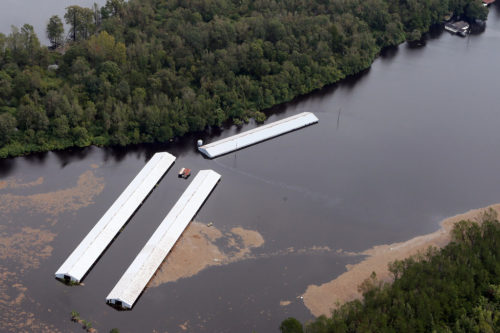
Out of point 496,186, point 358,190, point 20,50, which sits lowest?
point 496,186

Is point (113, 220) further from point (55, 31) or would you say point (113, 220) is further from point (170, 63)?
point (55, 31)

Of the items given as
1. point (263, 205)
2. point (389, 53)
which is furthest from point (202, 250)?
point (389, 53)

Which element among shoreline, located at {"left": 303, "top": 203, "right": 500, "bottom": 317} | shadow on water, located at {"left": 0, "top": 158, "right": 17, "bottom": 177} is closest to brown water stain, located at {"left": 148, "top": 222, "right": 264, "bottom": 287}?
shoreline, located at {"left": 303, "top": 203, "right": 500, "bottom": 317}

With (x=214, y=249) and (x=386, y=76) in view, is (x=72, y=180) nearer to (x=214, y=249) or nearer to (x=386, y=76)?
(x=214, y=249)

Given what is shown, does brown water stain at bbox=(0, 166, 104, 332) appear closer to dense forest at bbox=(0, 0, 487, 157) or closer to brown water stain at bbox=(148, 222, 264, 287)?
dense forest at bbox=(0, 0, 487, 157)

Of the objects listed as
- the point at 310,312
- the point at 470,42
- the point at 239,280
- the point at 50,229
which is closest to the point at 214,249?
the point at 239,280

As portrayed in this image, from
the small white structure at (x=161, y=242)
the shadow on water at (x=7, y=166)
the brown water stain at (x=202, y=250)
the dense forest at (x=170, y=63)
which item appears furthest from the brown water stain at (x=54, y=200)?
the brown water stain at (x=202, y=250)

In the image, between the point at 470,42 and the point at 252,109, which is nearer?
the point at 252,109

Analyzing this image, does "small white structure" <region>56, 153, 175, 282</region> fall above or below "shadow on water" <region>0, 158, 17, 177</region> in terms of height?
below
